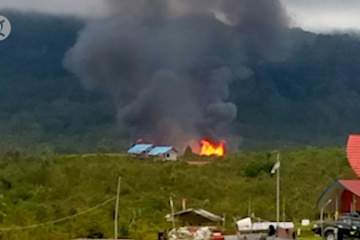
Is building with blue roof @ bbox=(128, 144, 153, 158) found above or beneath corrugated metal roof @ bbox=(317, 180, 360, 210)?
above

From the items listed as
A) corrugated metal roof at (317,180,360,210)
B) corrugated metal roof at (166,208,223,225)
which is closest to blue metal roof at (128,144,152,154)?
corrugated metal roof at (166,208,223,225)

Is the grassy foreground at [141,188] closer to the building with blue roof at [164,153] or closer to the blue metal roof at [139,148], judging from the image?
the blue metal roof at [139,148]

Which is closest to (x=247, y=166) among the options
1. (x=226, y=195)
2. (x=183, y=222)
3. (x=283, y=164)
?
(x=283, y=164)

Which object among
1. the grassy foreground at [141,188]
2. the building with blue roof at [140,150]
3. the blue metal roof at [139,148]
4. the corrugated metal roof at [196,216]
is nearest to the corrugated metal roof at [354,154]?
the grassy foreground at [141,188]

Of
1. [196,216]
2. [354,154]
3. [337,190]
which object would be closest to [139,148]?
[196,216]

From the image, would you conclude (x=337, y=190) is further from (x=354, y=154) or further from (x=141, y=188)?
(x=141, y=188)

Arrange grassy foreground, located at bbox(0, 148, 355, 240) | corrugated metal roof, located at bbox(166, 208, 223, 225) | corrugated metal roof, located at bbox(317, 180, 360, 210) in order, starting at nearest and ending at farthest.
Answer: corrugated metal roof, located at bbox(317, 180, 360, 210) < corrugated metal roof, located at bbox(166, 208, 223, 225) < grassy foreground, located at bbox(0, 148, 355, 240)

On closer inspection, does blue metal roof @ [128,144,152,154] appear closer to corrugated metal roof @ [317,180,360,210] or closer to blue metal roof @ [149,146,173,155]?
blue metal roof @ [149,146,173,155]
